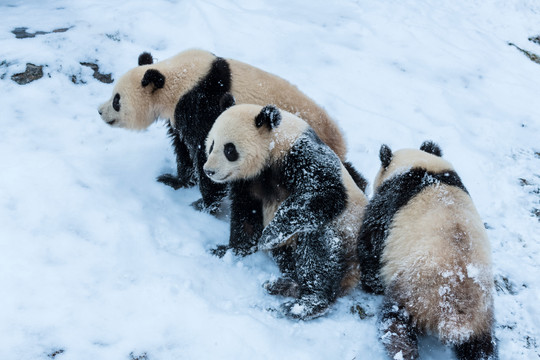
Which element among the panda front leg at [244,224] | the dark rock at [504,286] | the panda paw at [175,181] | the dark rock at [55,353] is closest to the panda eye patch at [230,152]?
the panda front leg at [244,224]

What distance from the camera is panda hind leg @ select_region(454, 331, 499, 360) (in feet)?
10.7

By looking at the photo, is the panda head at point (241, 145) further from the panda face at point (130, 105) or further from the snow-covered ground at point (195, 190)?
the panda face at point (130, 105)

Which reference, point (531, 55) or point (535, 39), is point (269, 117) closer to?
point (531, 55)

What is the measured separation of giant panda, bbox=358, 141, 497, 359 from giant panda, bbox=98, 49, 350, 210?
1.34 m

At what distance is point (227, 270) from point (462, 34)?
7.95 meters

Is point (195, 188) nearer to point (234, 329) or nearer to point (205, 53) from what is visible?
point (205, 53)

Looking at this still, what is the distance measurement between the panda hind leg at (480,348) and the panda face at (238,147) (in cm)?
224

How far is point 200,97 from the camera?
4926 millimetres

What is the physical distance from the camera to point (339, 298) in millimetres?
4129

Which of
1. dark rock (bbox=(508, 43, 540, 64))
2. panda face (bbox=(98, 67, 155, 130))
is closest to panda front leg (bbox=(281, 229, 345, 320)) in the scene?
panda face (bbox=(98, 67, 155, 130))

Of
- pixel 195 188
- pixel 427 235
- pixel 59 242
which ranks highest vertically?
pixel 427 235

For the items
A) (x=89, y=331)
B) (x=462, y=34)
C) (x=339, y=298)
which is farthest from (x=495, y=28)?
(x=89, y=331)

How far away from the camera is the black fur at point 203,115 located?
16.2 ft

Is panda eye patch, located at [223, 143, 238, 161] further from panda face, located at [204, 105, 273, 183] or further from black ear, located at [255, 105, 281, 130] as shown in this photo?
black ear, located at [255, 105, 281, 130]
